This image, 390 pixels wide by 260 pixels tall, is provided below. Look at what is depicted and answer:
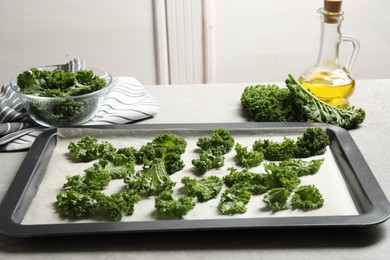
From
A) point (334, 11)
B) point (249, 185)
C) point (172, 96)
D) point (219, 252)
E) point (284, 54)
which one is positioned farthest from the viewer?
point (284, 54)

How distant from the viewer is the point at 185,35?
273cm

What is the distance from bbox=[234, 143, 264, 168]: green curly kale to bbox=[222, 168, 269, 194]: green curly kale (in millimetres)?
64

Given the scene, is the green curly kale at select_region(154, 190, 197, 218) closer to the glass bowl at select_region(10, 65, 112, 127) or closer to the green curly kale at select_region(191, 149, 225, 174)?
the green curly kale at select_region(191, 149, 225, 174)

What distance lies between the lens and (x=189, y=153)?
4.70ft

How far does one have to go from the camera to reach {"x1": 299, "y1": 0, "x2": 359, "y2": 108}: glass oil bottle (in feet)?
5.15

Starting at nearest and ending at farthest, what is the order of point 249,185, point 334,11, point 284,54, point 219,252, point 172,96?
point 219,252 → point 249,185 → point 334,11 → point 172,96 → point 284,54

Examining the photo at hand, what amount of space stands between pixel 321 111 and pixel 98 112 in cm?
55

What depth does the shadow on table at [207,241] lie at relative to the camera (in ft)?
3.56

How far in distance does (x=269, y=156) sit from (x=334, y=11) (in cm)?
41

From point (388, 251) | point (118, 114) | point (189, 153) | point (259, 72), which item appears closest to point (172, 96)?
point (118, 114)

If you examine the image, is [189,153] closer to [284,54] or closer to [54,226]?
[54,226]

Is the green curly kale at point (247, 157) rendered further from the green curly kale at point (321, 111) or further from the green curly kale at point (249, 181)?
the green curly kale at point (321, 111)

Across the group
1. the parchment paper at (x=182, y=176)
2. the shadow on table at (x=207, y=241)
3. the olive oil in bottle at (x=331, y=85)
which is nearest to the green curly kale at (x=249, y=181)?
the parchment paper at (x=182, y=176)

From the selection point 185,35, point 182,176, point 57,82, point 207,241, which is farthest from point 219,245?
point 185,35
